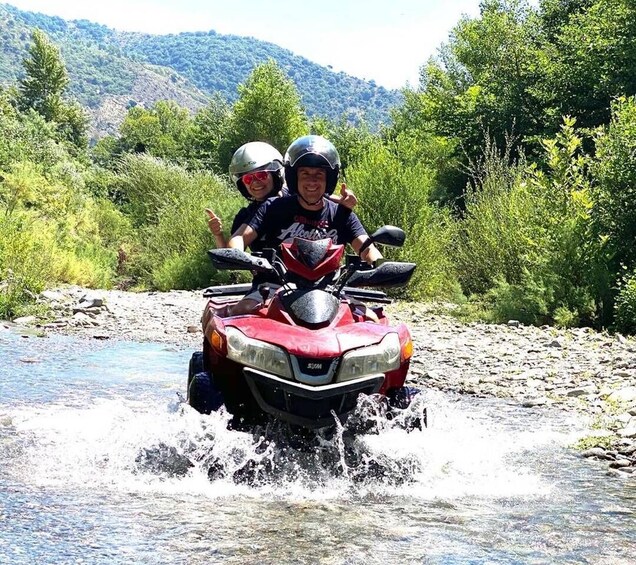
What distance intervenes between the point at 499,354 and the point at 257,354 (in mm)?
7165

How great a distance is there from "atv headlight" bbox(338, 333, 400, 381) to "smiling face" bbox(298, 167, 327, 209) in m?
1.05

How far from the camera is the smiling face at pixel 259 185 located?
19.8 feet

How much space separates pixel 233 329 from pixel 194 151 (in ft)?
175

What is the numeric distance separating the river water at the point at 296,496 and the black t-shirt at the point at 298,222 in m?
1.25

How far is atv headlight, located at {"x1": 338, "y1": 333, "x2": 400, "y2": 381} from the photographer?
4.71 m

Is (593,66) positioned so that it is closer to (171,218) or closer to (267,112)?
(171,218)

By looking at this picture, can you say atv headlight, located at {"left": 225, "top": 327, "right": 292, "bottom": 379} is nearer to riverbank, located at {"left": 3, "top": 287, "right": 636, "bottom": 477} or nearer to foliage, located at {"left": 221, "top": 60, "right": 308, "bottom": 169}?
riverbank, located at {"left": 3, "top": 287, "right": 636, "bottom": 477}

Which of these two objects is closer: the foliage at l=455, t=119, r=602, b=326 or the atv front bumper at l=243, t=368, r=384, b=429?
the atv front bumper at l=243, t=368, r=384, b=429

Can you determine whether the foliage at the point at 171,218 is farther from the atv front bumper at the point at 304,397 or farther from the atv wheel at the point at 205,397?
the atv front bumper at the point at 304,397

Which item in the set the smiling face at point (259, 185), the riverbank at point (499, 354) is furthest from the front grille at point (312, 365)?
the riverbank at point (499, 354)

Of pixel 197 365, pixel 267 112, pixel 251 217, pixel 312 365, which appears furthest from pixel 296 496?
pixel 267 112

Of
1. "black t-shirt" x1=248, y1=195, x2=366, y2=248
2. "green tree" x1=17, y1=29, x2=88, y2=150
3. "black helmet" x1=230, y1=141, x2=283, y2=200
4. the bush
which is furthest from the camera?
"green tree" x1=17, y1=29, x2=88, y2=150

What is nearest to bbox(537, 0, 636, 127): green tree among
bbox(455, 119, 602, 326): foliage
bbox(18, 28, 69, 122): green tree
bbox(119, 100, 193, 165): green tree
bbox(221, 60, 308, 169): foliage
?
bbox(455, 119, 602, 326): foliage

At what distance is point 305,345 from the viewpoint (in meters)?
4.67
